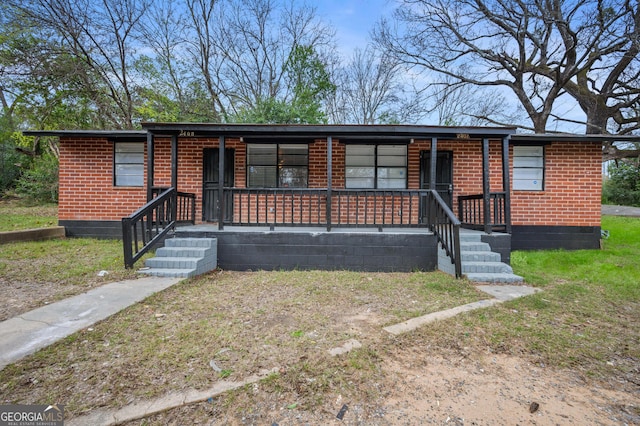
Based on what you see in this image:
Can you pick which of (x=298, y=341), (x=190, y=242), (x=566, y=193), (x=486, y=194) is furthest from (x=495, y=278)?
(x=190, y=242)

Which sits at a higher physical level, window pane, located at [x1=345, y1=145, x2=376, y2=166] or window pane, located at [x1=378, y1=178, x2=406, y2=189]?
window pane, located at [x1=345, y1=145, x2=376, y2=166]

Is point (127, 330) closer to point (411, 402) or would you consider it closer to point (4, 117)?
point (411, 402)

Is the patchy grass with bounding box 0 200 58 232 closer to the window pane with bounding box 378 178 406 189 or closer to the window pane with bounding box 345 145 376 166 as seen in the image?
the window pane with bounding box 345 145 376 166

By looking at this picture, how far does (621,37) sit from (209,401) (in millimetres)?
16734

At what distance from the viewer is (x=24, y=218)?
9570 mm

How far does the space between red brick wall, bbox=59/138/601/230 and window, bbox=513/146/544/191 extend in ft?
0.49

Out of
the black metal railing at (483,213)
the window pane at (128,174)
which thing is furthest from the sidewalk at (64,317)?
the black metal railing at (483,213)

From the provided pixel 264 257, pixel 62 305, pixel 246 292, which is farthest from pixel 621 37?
pixel 62 305

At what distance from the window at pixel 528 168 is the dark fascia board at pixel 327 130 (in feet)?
6.06

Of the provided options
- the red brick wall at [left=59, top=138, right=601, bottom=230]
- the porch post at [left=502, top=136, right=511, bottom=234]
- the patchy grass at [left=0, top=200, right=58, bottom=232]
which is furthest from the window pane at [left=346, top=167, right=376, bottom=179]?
the patchy grass at [left=0, top=200, right=58, bottom=232]

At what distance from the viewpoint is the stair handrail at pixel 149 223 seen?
473 cm

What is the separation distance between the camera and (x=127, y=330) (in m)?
2.82

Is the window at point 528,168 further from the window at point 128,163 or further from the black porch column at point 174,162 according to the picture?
the window at point 128,163

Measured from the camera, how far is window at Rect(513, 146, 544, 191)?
7.24m
